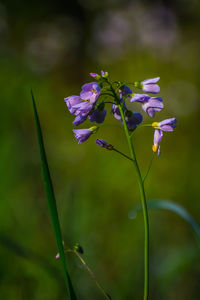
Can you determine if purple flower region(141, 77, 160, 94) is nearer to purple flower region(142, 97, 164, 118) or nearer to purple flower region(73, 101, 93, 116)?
purple flower region(142, 97, 164, 118)

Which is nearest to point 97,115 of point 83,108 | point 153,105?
point 83,108

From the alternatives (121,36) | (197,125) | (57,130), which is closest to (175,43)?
(121,36)

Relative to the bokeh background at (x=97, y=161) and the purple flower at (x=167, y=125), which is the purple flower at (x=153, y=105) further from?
the bokeh background at (x=97, y=161)

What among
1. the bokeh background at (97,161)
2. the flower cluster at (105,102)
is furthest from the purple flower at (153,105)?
the bokeh background at (97,161)

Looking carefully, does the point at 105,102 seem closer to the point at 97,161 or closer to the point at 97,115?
the point at 97,115

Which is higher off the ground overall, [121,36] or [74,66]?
[74,66]

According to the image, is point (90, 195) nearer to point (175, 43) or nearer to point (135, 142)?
point (135, 142)
